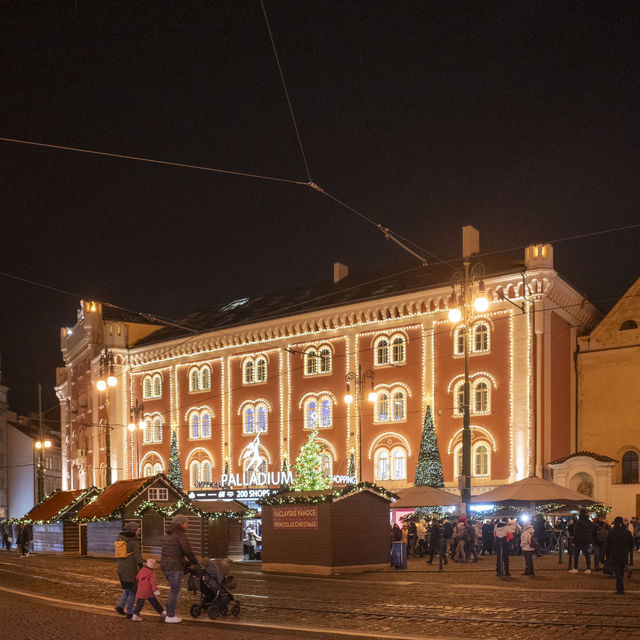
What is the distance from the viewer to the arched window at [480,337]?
4000cm

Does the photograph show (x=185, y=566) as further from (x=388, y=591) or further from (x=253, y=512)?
(x=253, y=512)

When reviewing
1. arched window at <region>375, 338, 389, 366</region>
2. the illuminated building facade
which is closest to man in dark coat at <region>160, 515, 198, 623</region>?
the illuminated building facade

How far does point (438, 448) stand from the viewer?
40.6m

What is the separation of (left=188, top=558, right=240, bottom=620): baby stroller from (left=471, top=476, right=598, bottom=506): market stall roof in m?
15.4

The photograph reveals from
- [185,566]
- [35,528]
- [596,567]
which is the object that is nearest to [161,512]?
[35,528]

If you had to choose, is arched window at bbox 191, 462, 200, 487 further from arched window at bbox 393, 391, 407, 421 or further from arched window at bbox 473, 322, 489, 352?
arched window at bbox 473, 322, 489, 352

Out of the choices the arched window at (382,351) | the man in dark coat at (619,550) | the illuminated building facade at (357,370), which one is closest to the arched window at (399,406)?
the illuminated building facade at (357,370)

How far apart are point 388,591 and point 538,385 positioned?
22119mm

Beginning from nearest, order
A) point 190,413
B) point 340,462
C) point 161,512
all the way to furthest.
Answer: point 161,512, point 340,462, point 190,413

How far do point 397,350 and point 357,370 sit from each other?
2345 millimetres

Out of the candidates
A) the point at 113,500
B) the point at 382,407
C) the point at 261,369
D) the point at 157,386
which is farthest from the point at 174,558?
the point at 157,386

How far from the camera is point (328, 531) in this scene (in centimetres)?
2197

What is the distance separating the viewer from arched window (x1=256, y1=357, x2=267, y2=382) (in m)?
48.6

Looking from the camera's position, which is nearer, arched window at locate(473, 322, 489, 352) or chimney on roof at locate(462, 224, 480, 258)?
arched window at locate(473, 322, 489, 352)
